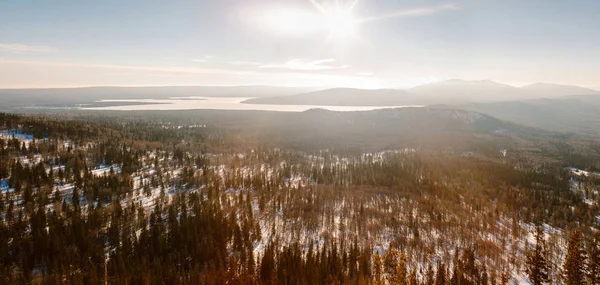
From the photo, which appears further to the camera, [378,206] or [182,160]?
[182,160]

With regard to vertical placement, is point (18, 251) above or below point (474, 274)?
above

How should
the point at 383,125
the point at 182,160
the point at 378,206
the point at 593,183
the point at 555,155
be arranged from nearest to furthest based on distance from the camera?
the point at 378,206 → the point at 182,160 → the point at 593,183 → the point at 555,155 → the point at 383,125

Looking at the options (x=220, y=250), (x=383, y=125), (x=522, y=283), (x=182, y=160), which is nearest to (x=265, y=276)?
(x=220, y=250)

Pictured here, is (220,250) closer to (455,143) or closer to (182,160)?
(182,160)

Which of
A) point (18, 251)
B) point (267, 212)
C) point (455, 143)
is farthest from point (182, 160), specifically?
point (455, 143)

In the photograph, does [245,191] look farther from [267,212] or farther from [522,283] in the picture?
[522,283]

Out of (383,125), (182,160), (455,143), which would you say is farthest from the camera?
(383,125)
